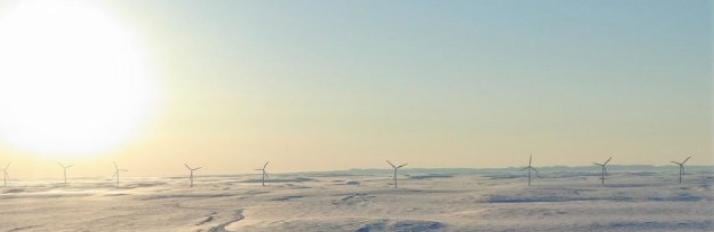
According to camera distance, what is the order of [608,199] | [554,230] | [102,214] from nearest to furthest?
[554,230] < [102,214] < [608,199]

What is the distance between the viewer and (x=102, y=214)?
49.2 metres

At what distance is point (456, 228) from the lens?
3819 cm

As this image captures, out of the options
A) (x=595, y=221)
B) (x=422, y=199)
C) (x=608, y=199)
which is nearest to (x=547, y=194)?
(x=608, y=199)

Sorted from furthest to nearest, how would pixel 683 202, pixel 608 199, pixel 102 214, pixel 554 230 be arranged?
1. pixel 608 199
2. pixel 683 202
3. pixel 102 214
4. pixel 554 230

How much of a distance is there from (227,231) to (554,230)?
15246 millimetres

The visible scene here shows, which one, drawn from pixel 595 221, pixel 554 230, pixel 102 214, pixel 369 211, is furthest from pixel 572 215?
pixel 102 214

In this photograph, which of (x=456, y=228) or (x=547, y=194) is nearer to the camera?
(x=456, y=228)

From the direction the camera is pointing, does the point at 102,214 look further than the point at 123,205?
No

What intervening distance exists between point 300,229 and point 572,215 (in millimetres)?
16129

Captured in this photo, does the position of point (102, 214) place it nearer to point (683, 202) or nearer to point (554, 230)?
point (554, 230)

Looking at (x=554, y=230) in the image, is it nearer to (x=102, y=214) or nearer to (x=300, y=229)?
(x=300, y=229)

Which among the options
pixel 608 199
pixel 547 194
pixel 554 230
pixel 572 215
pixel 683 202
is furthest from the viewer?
pixel 547 194

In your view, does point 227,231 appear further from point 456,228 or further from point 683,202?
point 683,202

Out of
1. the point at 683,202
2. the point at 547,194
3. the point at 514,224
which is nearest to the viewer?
the point at 514,224
